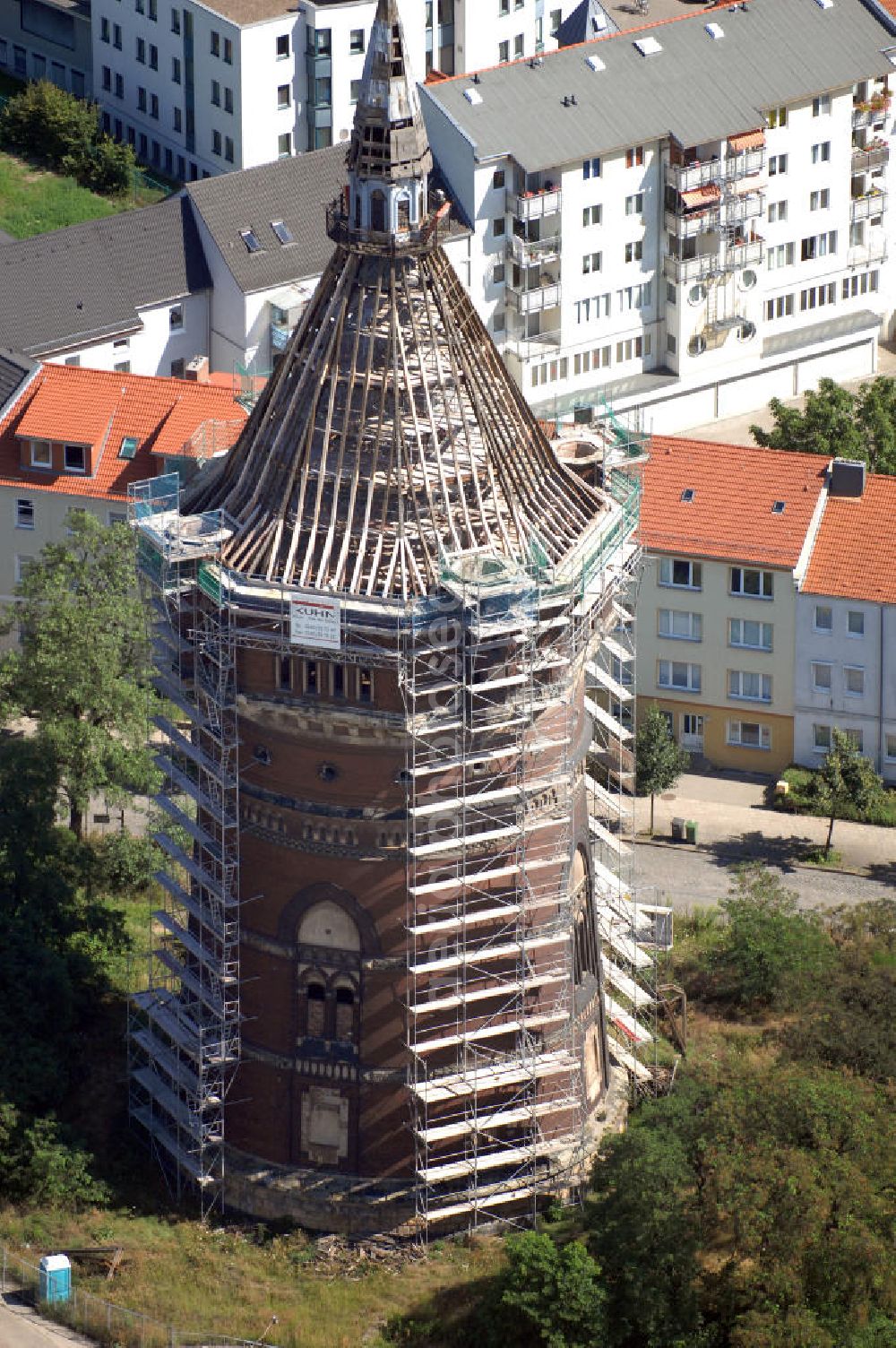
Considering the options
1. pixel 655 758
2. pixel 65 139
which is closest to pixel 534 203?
pixel 65 139

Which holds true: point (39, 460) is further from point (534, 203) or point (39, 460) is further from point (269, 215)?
point (534, 203)

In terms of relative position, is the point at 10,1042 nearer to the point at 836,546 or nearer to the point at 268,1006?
the point at 268,1006

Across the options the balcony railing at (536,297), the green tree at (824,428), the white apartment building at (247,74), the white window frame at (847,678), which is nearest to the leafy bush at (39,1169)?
the white window frame at (847,678)

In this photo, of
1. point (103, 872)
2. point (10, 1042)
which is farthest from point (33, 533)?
Answer: point (10, 1042)

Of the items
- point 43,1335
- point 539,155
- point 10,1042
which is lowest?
point 43,1335

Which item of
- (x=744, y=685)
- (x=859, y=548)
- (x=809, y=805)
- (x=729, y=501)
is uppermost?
(x=729, y=501)
